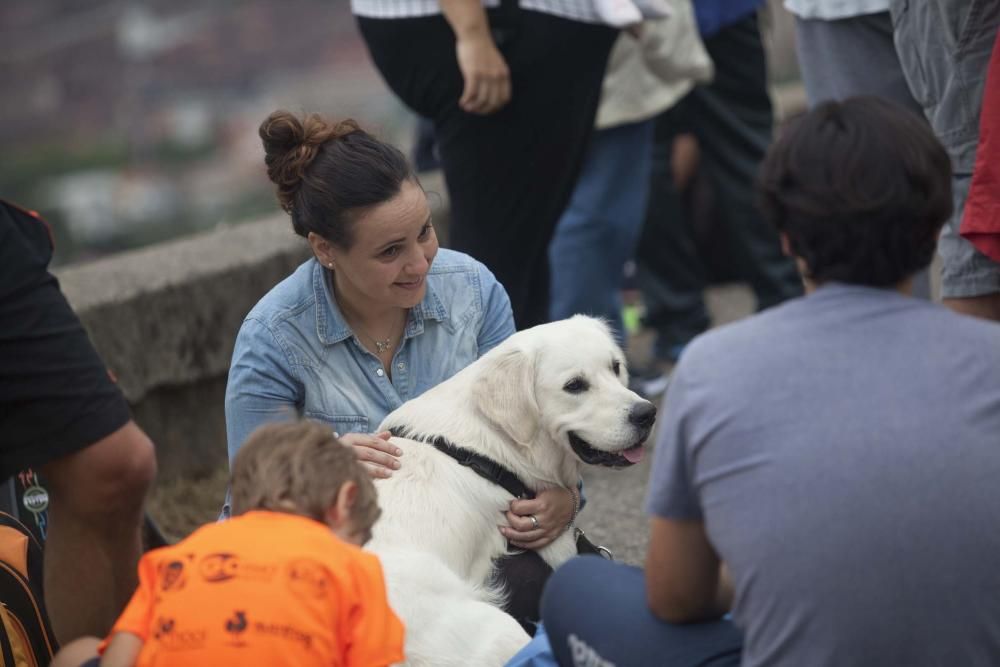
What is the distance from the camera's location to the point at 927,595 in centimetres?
183

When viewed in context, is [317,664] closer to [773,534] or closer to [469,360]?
[773,534]

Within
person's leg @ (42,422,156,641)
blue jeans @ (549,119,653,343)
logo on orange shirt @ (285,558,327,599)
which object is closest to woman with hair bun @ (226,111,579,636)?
person's leg @ (42,422,156,641)

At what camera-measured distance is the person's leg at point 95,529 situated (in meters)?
2.42

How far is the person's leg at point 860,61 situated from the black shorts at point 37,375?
2260 mm

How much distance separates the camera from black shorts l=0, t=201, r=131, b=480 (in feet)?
7.62

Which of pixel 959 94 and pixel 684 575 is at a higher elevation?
pixel 959 94

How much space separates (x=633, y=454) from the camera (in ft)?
10.2

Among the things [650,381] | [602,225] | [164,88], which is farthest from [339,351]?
[164,88]

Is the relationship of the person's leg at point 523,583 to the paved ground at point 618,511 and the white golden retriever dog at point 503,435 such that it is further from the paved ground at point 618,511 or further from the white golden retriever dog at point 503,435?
the paved ground at point 618,511

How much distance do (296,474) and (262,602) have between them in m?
0.24

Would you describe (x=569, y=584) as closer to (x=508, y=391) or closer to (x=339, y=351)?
(x=508, y=391)

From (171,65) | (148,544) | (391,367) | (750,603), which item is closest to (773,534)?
(750,603)

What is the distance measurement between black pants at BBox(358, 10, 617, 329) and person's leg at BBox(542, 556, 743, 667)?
1.77m

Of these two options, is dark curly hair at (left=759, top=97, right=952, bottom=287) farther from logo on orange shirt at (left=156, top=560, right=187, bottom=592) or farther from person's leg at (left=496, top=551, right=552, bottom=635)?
person's leg at (left=496, top=551, right=552, bottom=635)
